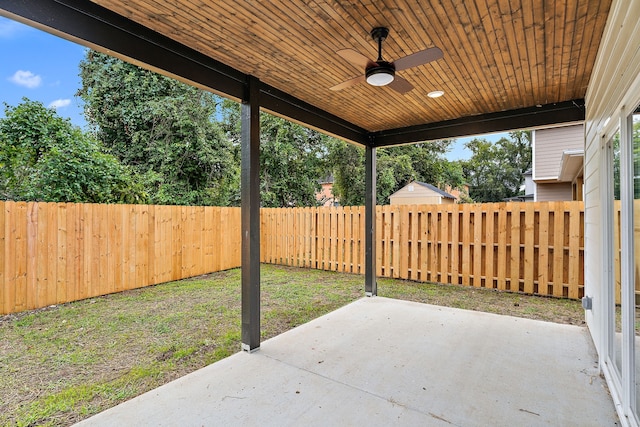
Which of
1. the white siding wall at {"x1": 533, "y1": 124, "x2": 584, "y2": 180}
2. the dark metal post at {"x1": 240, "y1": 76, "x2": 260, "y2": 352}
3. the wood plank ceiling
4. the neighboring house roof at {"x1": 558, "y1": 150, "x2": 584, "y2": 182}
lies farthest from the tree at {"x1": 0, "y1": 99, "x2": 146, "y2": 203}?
the white siding wall at {"x1": 533, "y1": 124, "x2": 584, "y2": 180}

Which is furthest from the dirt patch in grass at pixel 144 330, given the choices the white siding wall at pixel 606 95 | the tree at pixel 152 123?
the tree at pixel 152 123

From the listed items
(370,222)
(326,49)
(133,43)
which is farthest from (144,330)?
(326,49)

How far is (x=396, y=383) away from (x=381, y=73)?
2386mm

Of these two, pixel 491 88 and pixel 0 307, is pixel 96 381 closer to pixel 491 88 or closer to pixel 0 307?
pixel 0 307

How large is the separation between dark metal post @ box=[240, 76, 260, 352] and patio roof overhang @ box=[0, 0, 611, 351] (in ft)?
0.03

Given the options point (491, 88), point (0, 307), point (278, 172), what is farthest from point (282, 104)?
point (278, 172)

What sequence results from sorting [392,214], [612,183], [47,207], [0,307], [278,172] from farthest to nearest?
[278,172] < [392,214] < [47,207] < [0,307] < [612,183]

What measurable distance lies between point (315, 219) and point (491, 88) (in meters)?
4.94

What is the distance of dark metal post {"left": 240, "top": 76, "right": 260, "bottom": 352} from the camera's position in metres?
3.05

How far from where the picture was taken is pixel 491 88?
340cm

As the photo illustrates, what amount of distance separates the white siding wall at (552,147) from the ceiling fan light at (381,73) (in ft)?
28.7

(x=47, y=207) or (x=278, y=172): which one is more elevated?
(x=278, y=172)

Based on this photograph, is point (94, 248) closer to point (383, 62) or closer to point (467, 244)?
point (383, 62)

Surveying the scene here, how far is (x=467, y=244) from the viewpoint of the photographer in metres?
5.69
